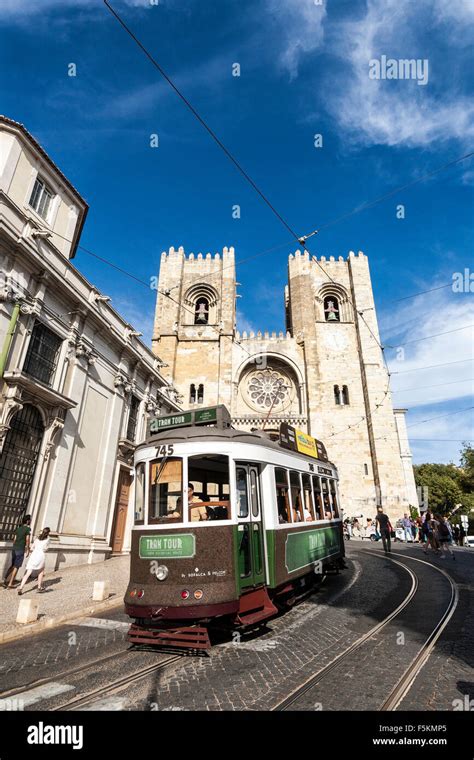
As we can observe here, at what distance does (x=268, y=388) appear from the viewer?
3362 centimetres

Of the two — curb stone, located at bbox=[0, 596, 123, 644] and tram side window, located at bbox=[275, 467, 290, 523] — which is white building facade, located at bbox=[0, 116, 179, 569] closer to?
curb stone, located at bbox=[0, 596, 123, 644]

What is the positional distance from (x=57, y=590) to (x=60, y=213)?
14318 mm

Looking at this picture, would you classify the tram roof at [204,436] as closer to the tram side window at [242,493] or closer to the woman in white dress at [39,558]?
the tram side window at [242,493]

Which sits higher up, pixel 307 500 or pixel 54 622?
pixel 307 500

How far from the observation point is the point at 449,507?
1858 inches

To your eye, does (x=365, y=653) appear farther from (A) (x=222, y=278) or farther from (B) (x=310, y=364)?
(A) (x=222, y=278)

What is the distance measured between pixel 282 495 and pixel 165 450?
93.5 inches

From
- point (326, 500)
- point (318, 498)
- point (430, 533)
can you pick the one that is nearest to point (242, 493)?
point (318, 498)

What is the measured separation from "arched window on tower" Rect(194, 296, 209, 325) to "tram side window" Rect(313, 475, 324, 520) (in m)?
28.9

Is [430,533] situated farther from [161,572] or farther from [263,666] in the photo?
[161,572]

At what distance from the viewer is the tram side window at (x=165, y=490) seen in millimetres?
5305

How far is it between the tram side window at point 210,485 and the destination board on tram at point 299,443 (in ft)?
5.78
